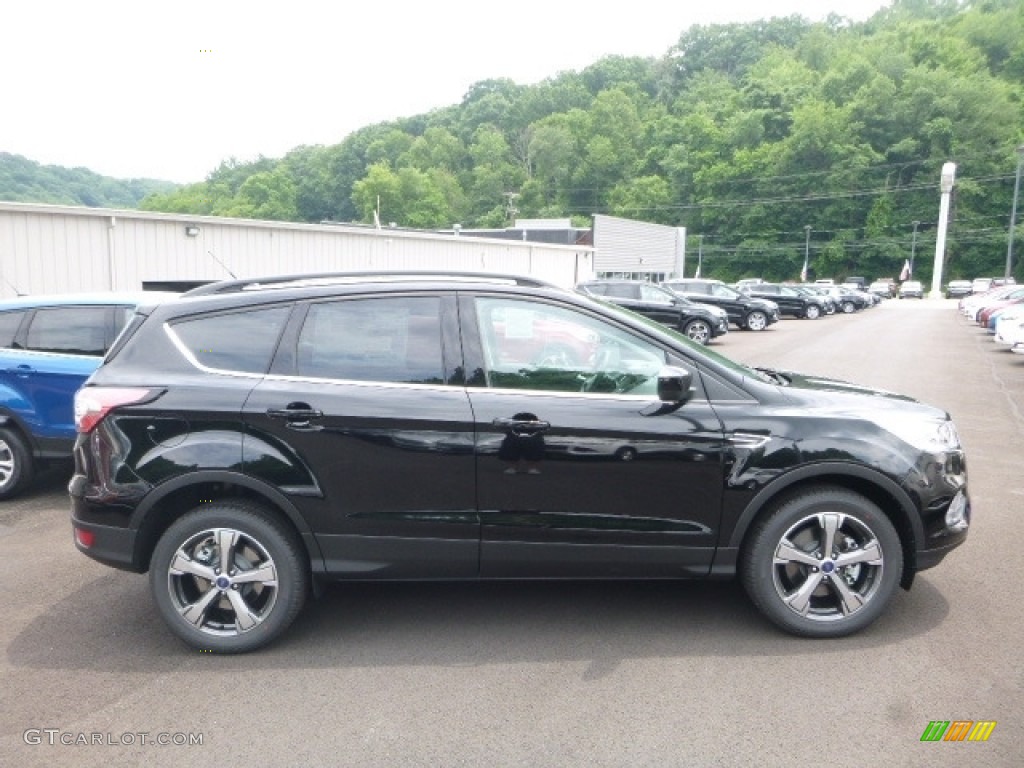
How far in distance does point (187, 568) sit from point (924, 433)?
3.72 metres

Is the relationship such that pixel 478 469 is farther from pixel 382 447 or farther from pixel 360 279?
pixel 360 279

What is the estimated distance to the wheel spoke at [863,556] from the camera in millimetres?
3994

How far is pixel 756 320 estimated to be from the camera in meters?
27.4

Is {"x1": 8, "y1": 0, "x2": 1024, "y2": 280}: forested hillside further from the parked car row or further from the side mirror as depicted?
the side mirror

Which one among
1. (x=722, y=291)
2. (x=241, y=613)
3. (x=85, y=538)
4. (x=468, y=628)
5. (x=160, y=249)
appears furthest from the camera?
(x=722, y=291)

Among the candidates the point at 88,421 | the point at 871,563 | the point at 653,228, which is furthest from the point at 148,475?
the point at 653,228

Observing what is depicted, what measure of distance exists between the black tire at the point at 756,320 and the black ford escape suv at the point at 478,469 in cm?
2410

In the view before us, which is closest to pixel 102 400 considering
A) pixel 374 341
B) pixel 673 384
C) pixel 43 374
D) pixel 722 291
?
pixel 374 341

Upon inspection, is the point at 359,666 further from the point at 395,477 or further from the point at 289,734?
the point at 395,477

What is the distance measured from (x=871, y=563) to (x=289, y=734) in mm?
2822

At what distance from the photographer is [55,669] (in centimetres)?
378

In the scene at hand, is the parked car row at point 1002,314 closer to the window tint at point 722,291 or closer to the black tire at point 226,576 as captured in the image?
the window tint at point 722,291

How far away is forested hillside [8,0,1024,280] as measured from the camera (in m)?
87.4

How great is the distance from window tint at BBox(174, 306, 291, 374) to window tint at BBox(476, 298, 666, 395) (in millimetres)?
1058
